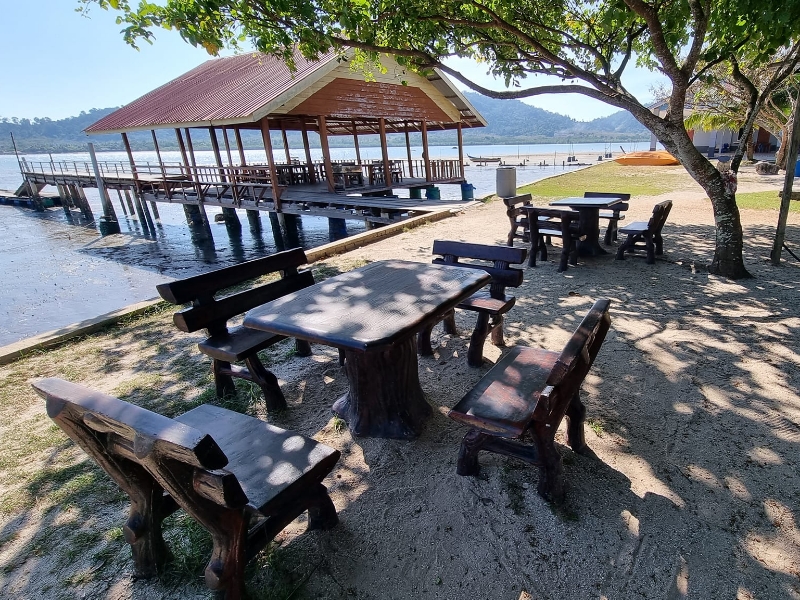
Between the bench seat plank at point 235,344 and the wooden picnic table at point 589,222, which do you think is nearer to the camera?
the bench seat plank at point 235,344

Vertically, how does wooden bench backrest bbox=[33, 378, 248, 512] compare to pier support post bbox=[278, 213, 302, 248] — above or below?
above

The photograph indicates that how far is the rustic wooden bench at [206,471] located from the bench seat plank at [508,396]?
0.70m

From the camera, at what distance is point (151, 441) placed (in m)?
1.21

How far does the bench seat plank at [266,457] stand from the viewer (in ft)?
5.61

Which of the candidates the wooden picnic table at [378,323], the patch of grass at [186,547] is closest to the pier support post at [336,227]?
the wooden picnic table at [378,323]

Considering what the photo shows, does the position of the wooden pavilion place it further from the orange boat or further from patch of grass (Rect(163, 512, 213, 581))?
the orange boat

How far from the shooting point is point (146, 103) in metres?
18.1

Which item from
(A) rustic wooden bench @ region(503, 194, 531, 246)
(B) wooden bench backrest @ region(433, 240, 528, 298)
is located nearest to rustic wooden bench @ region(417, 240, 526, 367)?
(B) wooden bench backrest @ region(433, 240, 528, 298)

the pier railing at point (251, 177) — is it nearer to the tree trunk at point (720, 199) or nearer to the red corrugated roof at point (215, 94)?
the red corrugated roof at point (215, 94)

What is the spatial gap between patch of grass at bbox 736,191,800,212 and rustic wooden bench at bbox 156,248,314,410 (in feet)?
35.2

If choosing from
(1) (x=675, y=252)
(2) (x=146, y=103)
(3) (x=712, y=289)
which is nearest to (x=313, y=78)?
(2) (x=146, y=103)

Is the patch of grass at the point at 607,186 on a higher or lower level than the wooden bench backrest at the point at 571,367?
lower

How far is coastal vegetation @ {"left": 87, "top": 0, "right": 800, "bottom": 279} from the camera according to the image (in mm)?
4664

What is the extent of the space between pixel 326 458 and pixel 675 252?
6.49 meters
